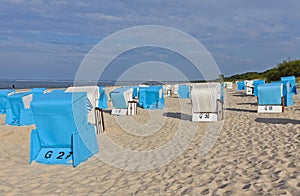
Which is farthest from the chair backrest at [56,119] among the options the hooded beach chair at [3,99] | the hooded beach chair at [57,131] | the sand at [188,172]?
the hooded beach chair at [3,99]

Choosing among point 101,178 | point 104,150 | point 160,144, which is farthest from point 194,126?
point 101,178

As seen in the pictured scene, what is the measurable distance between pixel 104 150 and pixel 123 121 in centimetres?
427

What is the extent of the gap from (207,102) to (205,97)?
0.19m

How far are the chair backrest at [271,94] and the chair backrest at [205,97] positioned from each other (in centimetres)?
256

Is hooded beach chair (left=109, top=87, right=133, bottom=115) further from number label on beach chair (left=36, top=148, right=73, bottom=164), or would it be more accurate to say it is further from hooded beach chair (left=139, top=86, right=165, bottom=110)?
number label on beach chair (left=36, top=148, right=73, bottom=164)

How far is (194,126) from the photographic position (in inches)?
350

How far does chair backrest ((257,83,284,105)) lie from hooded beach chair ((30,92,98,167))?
789cm

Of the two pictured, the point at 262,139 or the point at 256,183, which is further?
the point at 262,139

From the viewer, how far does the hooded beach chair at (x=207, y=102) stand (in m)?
9.34

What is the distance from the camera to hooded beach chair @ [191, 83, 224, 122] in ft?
30.7

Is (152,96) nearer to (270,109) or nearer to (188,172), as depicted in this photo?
(270,109)

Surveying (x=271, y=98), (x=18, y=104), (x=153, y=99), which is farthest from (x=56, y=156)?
(x=153, y=99)

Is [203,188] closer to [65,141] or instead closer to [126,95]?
[65,141]

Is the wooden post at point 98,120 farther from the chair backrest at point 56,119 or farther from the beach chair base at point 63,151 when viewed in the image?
the chair backrest at point 56,119
